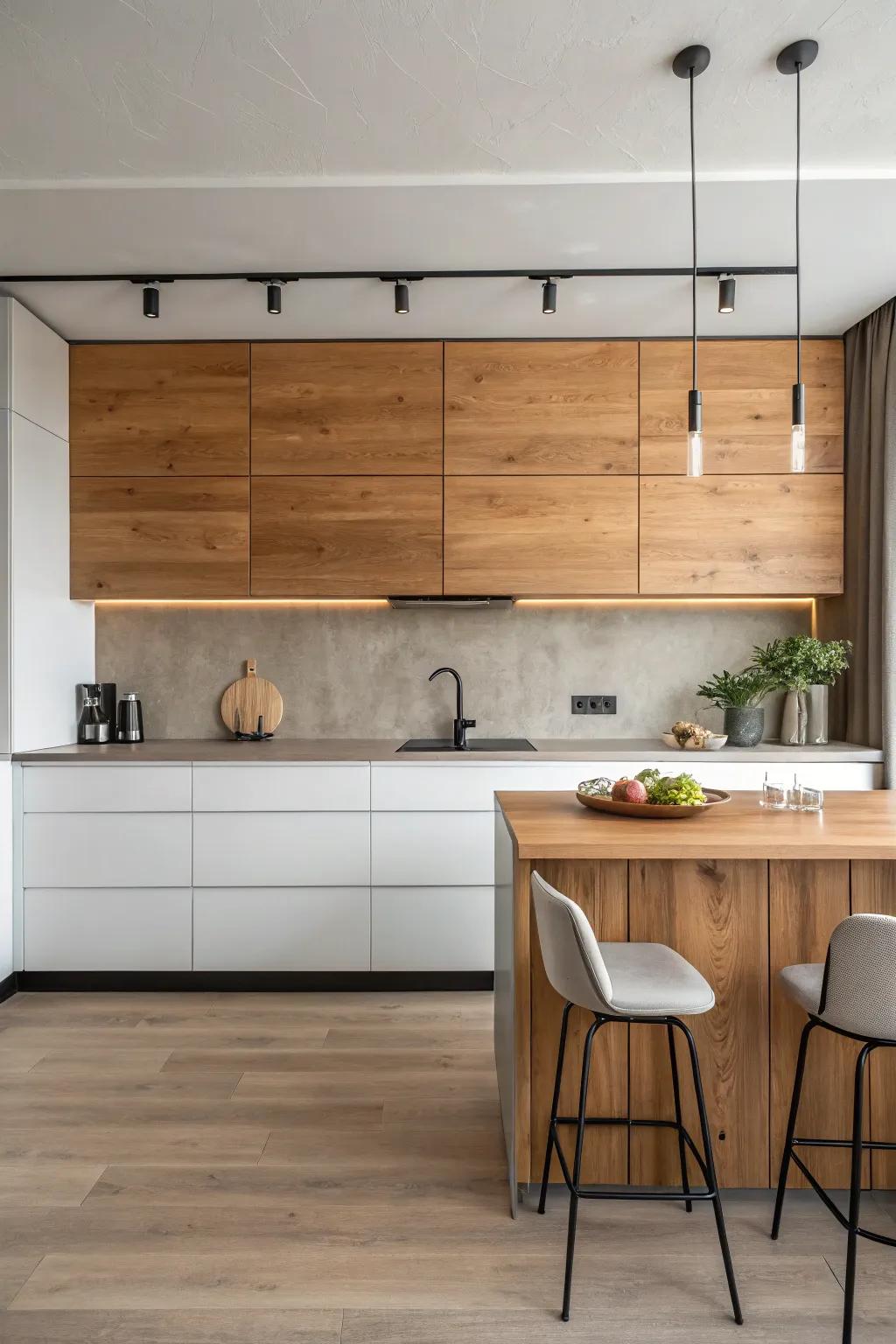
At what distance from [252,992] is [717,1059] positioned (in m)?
2.04

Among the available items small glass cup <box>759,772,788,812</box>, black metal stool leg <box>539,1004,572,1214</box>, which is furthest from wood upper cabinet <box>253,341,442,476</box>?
black metal stool leg <box>539,1004,572,1214</box>

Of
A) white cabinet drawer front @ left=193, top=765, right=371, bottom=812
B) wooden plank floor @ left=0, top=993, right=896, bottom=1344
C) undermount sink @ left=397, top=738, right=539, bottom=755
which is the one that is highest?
undermount sink @ left=397, top=738, right=539, bottom=755

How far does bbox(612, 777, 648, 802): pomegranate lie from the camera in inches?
86.4

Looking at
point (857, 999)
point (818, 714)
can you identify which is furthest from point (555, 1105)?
point (818, 714)

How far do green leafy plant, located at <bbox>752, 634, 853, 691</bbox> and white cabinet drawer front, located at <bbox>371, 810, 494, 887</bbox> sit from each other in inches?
56.5

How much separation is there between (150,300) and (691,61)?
77.9 inches

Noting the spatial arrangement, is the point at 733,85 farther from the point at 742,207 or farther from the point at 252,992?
the point at 252,992

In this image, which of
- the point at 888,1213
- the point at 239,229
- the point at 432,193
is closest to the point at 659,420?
the point at 432,193

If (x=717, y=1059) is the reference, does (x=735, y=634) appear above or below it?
above

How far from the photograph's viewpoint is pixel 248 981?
342cm

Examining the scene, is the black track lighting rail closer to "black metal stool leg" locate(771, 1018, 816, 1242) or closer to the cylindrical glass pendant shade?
the cylindrical glass pendant shade

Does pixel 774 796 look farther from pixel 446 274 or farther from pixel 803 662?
pixel 446 274

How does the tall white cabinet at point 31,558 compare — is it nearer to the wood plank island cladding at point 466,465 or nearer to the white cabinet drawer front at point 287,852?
the wood plank island cladding at point 466,465

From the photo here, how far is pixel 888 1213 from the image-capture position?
1971mm
